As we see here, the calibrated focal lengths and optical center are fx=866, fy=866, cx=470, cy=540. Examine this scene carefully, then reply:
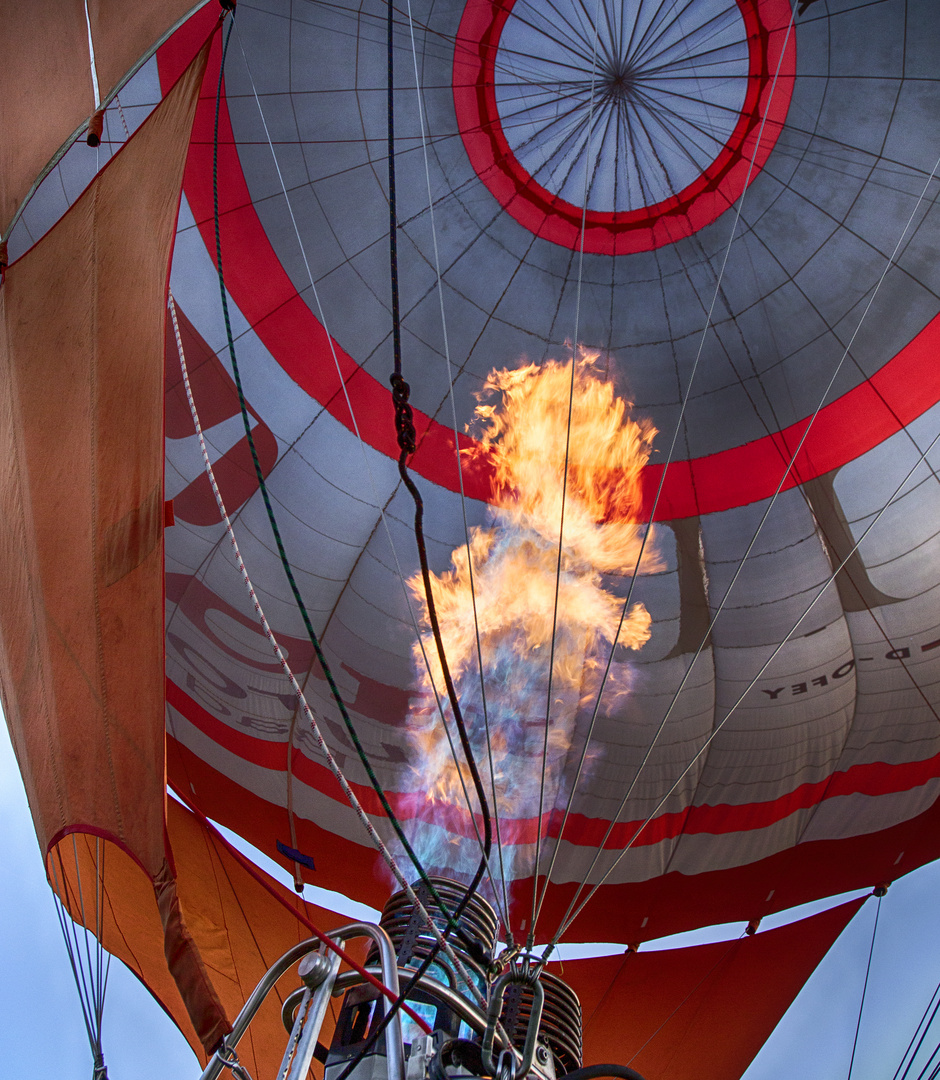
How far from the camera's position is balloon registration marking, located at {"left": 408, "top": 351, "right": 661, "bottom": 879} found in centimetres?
562

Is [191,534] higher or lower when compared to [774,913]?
higher

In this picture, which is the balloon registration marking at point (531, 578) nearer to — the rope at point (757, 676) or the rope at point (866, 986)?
the rope at point (757, 676)

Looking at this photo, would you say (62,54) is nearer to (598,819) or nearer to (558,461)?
(558,461)

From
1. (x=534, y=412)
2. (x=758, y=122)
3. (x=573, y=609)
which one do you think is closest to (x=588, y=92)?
(x=758, y=122)

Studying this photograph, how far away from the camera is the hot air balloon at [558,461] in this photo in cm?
508

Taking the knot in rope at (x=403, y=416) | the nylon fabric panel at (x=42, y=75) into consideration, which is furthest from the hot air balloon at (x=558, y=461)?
the knot in rope at (x=403, y=416)

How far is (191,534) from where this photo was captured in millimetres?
5520

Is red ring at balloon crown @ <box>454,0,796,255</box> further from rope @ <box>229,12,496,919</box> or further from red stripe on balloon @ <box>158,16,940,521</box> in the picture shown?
red stripe on balloon @ <box>158,16,940,521</box>

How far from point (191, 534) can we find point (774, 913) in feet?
15.6

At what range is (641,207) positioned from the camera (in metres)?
5.55

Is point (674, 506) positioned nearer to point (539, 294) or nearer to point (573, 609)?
point (573, 609)

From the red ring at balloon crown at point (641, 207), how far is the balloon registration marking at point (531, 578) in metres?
0.87

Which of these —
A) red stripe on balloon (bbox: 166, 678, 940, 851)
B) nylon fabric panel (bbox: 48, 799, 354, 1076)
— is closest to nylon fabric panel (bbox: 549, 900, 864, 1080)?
red stripe on balloon (bbox: 166, 678, 940, 851)

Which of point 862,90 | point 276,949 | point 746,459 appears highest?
point 862,90
